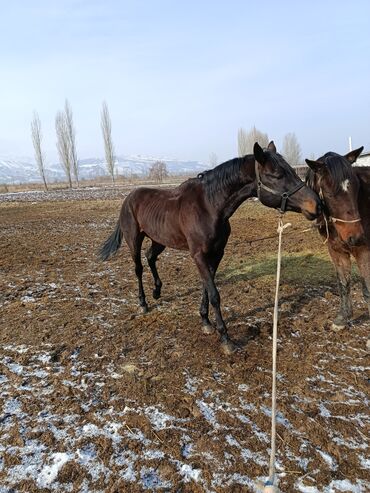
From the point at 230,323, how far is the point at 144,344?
3.86ft

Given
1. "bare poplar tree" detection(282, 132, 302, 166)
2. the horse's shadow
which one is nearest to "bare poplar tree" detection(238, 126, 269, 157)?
"bare poplar tree" detection(282, 132, 302, 166)

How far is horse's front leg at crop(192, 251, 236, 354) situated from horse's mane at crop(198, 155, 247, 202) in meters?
0.70

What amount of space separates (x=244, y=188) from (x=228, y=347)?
173 cm

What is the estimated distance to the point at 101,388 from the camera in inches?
127

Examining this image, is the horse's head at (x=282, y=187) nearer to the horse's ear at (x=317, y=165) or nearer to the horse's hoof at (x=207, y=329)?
the horse's ear at (x=317, y=165)

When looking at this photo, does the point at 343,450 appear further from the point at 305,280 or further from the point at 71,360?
the point at 305,280

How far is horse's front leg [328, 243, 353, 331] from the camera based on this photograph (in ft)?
13.7

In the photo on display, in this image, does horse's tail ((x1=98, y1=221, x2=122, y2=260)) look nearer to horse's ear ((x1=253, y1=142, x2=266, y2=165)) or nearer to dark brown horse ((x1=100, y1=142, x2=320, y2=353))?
dark brown horse ((x1=100, y1=142, x2=320, y2=353))

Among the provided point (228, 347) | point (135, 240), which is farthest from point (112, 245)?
point (228, 347)

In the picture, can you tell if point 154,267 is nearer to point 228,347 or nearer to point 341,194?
point 228,347

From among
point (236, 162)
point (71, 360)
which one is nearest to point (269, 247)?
point (236, 162)

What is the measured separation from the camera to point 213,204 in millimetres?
3857

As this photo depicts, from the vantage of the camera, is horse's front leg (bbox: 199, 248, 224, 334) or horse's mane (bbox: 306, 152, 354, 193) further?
horse's front leg (bbox: 199, 248, 224, 334)

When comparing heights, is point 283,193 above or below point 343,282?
above
